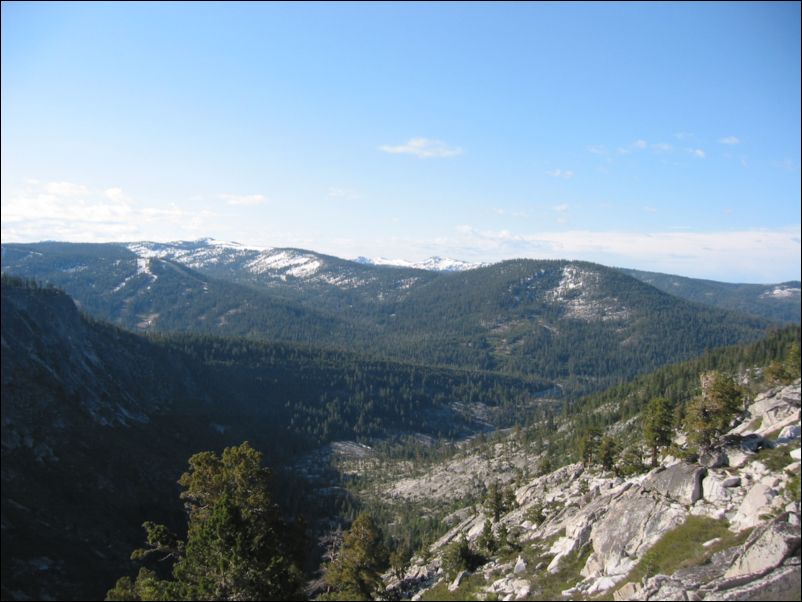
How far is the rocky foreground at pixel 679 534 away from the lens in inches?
1085

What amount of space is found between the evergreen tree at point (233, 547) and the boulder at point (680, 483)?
3209cm

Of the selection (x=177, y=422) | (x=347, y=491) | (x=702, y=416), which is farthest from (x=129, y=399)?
(x=702, y=416)

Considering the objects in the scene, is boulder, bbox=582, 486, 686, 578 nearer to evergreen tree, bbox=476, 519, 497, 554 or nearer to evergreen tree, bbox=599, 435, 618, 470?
evergreen tree, bbox=476, 519, 497, 554

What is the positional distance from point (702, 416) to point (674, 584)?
24.7 meters

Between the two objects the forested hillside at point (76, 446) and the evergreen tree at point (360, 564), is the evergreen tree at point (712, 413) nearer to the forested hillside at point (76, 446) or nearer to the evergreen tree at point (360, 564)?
the evergreen tree at point (360, 564)

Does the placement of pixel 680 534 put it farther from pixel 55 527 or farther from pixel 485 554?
pixel 55 527

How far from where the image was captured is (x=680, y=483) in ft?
135

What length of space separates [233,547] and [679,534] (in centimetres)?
3267

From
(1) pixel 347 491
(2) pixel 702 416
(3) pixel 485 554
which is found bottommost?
(1) pixel 347 491

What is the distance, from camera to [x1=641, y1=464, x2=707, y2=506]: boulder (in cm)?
3925

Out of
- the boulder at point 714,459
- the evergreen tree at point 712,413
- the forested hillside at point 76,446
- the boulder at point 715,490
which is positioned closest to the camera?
the boulder at point 715,490

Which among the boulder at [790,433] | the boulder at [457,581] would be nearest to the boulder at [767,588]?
the boulder at [790,433]

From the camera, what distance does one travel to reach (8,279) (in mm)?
145125

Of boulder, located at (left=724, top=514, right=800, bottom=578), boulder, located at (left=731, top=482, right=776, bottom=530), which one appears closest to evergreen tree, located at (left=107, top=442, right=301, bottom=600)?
boulder, located at (left=724, top=514, right=800, bottom=578)
